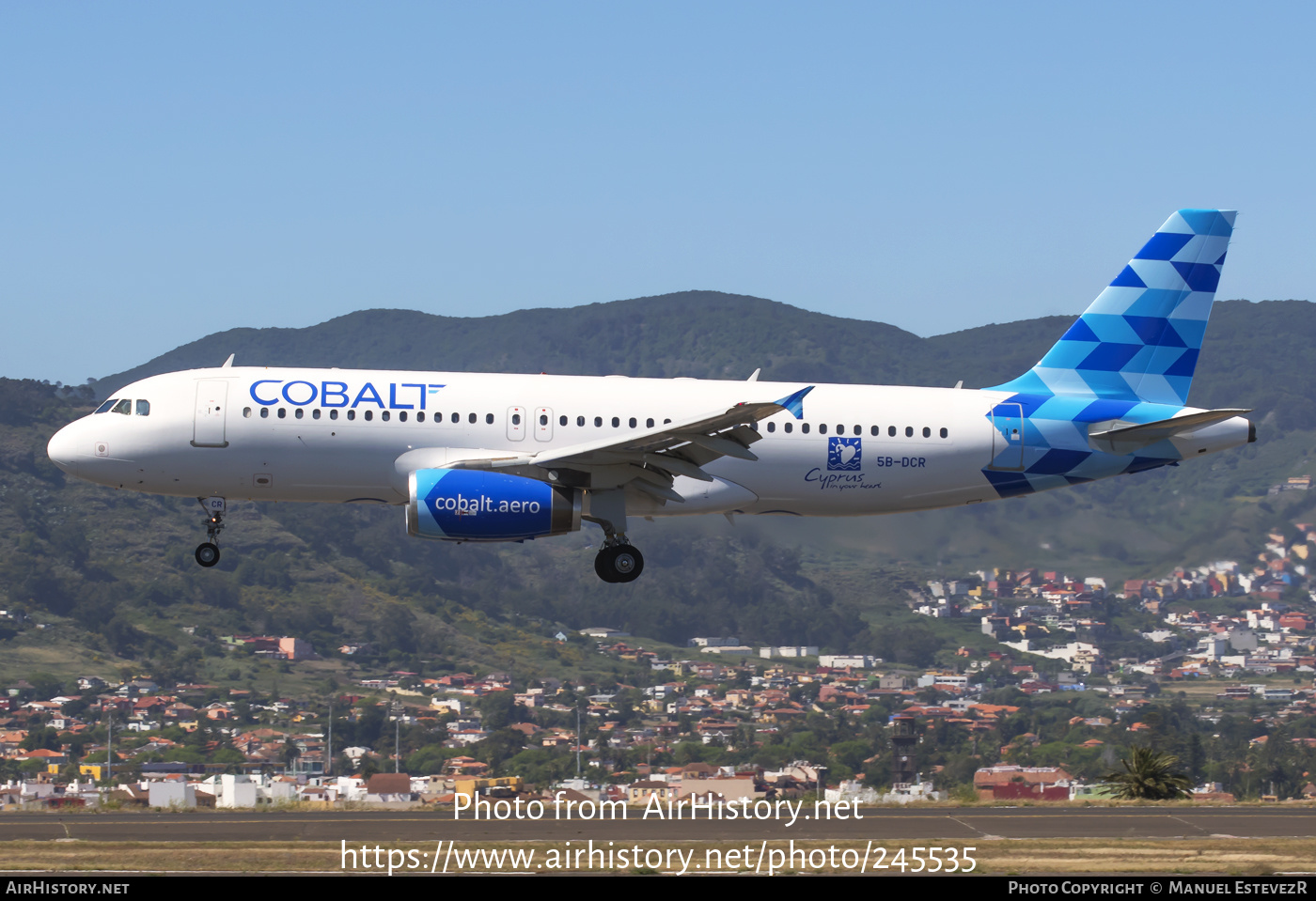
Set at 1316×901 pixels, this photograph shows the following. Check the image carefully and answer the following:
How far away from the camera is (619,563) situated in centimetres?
3047

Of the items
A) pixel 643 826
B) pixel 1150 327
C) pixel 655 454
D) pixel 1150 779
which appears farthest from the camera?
pixel 1150 779

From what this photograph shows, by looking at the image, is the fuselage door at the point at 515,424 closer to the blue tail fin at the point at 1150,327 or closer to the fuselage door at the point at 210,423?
the fuselage door at the point at 210,423

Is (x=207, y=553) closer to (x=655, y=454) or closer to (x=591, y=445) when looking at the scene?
(x=591, y=445)

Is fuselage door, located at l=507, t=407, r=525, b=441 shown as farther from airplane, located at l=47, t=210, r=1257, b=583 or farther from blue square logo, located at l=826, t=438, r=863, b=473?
blue square logo, located at l=826, t=438, r=863, b=473

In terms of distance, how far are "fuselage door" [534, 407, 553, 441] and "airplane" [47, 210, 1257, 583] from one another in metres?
0.04

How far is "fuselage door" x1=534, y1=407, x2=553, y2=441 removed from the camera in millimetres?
30125

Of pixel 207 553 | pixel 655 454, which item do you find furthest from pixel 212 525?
pixel 655 454

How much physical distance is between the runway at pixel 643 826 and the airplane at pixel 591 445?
629 centimetres

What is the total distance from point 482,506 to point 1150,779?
77.8 feet

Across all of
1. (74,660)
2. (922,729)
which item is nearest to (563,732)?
(922,729)

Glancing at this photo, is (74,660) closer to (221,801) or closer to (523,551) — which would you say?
(523,551)

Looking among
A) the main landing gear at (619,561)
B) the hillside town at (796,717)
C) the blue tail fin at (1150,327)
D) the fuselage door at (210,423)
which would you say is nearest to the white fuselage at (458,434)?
the fuselage door at (210,423)

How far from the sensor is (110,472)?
99.3 feet

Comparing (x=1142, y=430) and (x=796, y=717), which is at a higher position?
(x=1142, y=430)
